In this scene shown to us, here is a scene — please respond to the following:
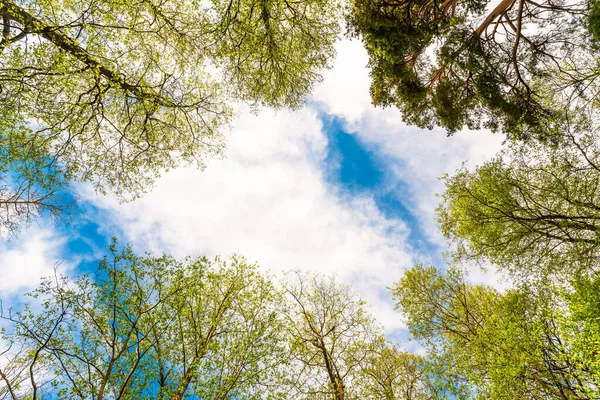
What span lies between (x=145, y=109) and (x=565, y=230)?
18.0 metres

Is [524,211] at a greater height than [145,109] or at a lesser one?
lesser

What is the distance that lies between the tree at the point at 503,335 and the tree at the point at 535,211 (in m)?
1.58

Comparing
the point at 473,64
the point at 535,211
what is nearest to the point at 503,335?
the point at 535,211

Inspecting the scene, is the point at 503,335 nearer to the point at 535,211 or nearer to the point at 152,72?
the point at 535,211

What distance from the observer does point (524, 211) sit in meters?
11.0

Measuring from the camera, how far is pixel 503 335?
383 inches

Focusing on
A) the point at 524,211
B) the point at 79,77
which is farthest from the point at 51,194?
the point at 524,211

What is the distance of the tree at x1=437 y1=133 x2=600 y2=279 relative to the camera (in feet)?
32.7

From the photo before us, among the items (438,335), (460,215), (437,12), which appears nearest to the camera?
(437,12)

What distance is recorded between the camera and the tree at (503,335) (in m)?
8.07

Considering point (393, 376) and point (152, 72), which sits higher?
point (152, 72)

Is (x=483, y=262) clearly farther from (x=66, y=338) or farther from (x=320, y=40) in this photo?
(x=66, y=338)

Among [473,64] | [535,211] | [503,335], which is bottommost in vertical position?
[503,335]

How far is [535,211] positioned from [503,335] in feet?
16.7
